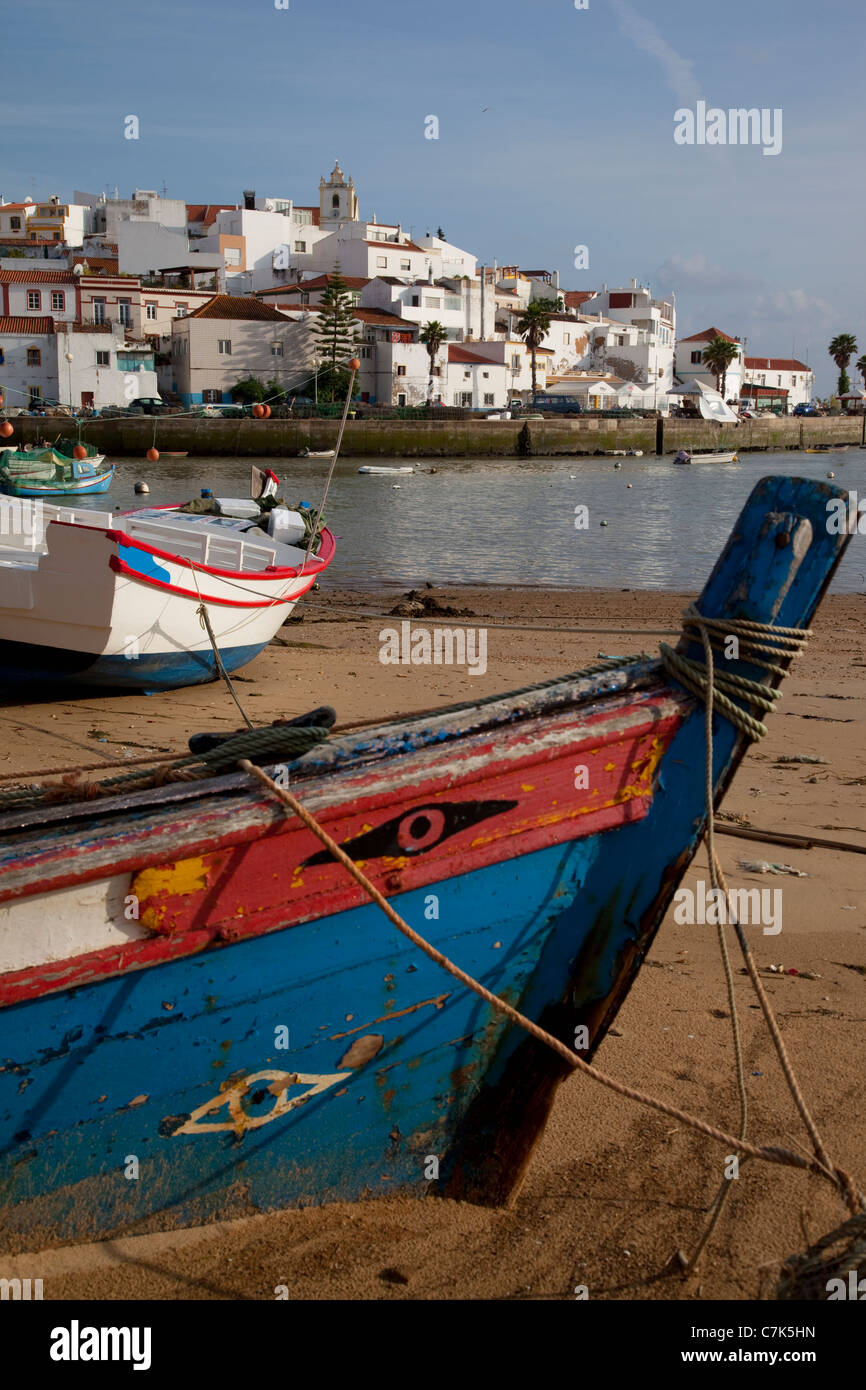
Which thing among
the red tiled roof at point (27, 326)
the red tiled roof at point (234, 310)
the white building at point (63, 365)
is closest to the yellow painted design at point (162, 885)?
the white building at point (63, 365)

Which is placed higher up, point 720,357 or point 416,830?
point 720,357

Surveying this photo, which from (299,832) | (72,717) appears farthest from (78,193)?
(299,832)

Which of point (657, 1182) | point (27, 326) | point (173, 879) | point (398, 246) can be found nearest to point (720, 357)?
point (398, 246)

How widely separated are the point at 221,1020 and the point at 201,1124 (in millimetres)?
316

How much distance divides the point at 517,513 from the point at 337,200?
69.7 metres

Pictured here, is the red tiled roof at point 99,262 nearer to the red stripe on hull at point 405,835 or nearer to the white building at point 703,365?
the white building at point 703,365

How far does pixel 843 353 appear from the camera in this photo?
105m

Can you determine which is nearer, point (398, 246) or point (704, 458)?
point (704, 458)

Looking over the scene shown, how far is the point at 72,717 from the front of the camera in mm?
8414

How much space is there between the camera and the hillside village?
60906 millimetres

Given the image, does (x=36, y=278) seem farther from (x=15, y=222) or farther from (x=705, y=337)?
(x=705, y=337)

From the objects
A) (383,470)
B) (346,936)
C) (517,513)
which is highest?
(383,470)

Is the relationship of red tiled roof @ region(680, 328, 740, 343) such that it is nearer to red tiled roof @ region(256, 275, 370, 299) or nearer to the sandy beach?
red tiled roof @ region(256, 275, 370, 299)

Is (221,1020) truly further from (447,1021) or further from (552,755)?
(552,755)
